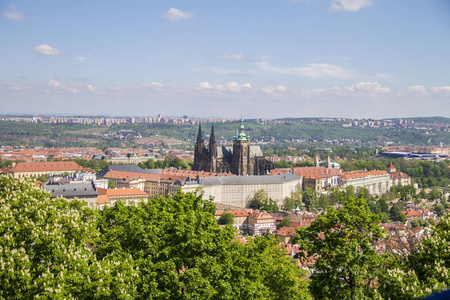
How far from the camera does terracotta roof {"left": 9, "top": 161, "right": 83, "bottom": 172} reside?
10968cm

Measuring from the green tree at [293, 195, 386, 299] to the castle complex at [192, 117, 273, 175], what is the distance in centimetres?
8602

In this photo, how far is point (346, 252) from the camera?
64.4 ft

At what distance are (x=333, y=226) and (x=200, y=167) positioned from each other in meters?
90.8

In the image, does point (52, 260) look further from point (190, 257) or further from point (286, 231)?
point (286, 231)

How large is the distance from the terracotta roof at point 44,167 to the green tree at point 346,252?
9906cm

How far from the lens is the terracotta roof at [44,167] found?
360 ft

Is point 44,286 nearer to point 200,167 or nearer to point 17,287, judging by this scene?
point 17,287

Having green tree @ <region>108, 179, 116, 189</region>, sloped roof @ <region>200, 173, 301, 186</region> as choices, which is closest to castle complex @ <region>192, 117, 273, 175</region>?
sloped roof @ <region>200, 173, 301, 186</region>

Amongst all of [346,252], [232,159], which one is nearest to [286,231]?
[346,252]

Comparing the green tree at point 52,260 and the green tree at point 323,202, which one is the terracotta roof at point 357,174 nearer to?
the green tree at point 323,202

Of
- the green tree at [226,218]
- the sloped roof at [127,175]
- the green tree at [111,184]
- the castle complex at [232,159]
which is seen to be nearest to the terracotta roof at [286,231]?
the green tree at [226,218]

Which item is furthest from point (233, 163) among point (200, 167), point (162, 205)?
point (162, 205)

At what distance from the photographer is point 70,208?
27266 mm

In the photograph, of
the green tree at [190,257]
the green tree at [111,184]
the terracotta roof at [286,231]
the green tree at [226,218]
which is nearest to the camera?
the green tree at [190,257]
